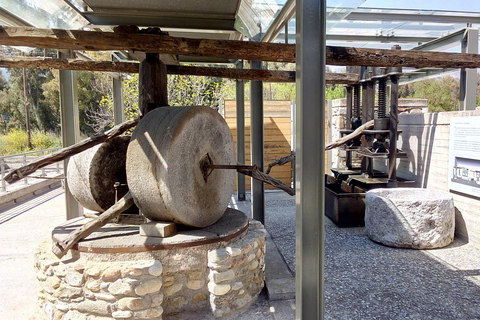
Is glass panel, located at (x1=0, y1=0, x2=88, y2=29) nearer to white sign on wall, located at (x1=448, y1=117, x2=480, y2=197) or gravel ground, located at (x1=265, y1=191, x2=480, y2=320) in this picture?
gravel ground, located at (x1=265, y1=191, x2=480, y2=320)

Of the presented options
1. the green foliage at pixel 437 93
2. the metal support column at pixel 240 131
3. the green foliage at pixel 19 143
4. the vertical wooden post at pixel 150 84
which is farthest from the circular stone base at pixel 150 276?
the green foliage at pixel 437 93

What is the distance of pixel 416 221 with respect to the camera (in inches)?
162

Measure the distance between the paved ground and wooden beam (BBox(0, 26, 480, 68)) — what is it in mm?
2089

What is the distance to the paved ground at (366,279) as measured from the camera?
111 inches

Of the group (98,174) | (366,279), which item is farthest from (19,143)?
(366,279)

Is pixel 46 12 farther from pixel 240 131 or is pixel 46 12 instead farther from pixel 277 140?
pixel 277 140

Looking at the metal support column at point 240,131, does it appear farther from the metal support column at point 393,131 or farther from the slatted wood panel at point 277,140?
the metal support column at point 393,131

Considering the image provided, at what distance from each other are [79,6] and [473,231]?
5275 mm

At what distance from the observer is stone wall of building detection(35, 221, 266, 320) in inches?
101

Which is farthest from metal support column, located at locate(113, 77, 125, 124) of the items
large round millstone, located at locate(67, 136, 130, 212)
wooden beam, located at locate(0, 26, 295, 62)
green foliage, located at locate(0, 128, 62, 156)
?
green foliage, located at locate(0, 128, 62, 156)

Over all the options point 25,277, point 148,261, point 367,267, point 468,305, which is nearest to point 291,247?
point 367,267

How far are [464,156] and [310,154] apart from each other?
3399 millimetres

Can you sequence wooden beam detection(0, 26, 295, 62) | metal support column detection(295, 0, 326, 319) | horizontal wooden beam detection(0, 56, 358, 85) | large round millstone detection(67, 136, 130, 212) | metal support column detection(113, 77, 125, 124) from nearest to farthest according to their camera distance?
1. metal support column detection(295, 0, 326, 319)
2. wooden beam detection(0, 26, 295, 62)
3. large round millstone detection(67, 136, 130, 212)
4. horizontal wooden beam detection(0, 56, 358, 85)
5. metal support column detection(113, 77, 125, 124)

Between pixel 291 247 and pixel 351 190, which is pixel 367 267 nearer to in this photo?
pixel 291 247
